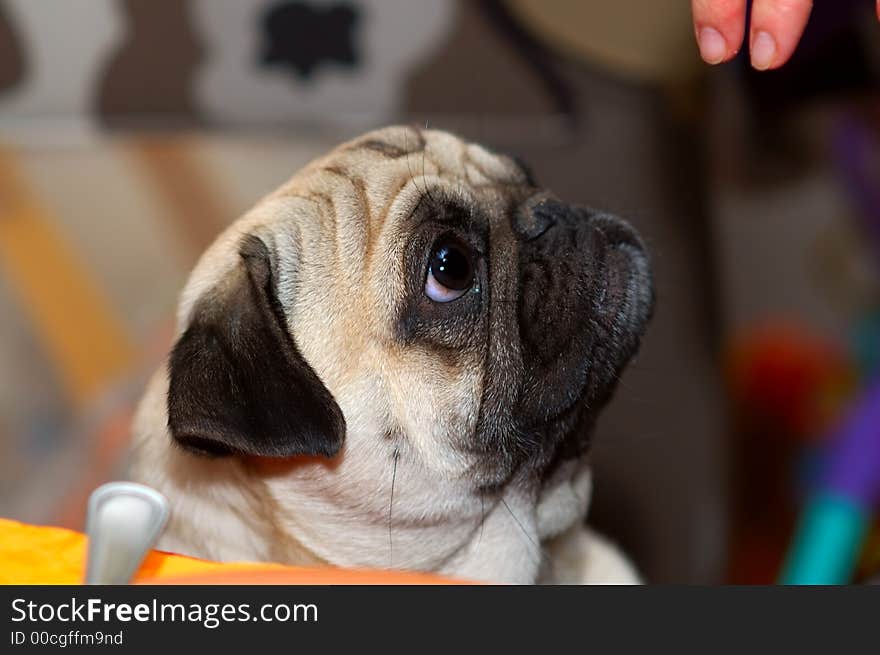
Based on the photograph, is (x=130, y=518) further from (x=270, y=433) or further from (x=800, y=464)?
(x=800, y=464)

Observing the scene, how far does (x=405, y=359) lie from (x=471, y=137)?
1.64 metres

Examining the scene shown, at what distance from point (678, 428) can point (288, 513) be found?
1.32 m

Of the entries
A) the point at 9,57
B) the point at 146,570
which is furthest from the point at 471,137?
the point at 146,570

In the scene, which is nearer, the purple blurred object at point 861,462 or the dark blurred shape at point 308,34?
the purple blurred object at point 861,462

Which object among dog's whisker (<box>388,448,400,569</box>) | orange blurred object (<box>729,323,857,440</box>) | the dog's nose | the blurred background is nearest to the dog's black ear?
dog's whisker (<box>388,448,400,569</box>)

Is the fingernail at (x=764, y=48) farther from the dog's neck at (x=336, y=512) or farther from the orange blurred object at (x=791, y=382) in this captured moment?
the orange blurred object at (x=791, y=382)

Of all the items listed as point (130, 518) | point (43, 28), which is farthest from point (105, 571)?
point (43, 28)

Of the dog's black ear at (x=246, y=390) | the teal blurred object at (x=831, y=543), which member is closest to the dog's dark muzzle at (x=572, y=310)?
the dog's black ear at (x=246, y=390)

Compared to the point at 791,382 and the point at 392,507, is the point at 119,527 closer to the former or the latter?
the point at 392,507

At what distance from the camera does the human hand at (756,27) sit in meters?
1.39

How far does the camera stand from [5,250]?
11.5 ft

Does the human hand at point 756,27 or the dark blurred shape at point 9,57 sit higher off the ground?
the dark blurred shape at point 9,57

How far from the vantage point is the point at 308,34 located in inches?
120

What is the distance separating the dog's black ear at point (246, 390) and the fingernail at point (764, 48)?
817mm
